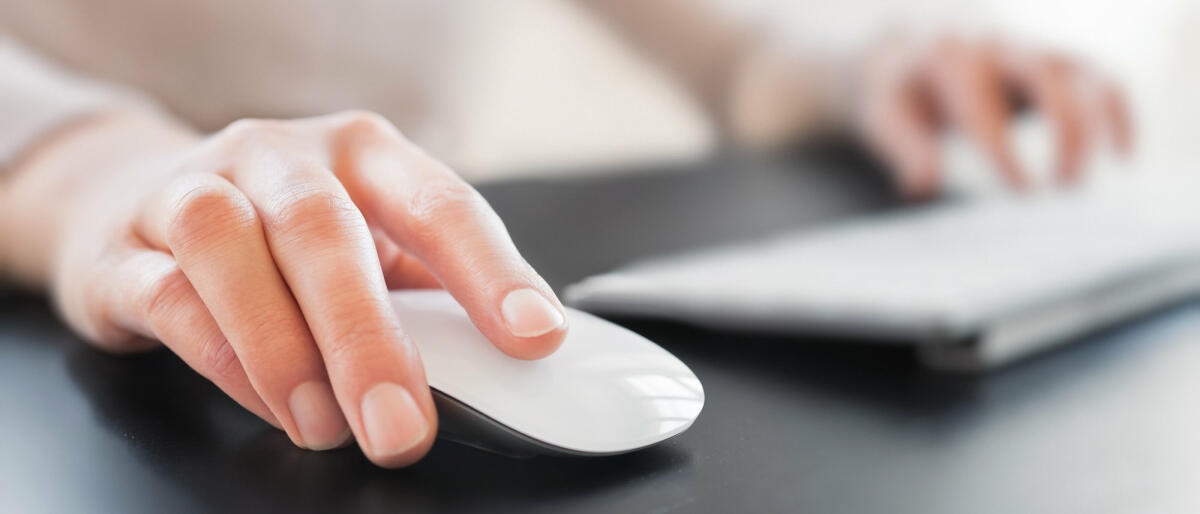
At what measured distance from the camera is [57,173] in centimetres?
46

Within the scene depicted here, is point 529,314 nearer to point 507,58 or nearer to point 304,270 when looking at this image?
point 304,270

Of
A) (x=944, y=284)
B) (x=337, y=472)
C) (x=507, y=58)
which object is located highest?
(x=507, y=58)

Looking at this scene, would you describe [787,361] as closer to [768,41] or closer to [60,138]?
[60,138]

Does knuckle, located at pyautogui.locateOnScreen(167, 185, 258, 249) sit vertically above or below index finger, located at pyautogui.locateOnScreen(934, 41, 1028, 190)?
below

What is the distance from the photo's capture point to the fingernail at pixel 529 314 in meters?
0.21

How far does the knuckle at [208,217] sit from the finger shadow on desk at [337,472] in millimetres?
55

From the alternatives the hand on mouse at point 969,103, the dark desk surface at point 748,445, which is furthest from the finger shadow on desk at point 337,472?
the hand on mouse at point 969,103

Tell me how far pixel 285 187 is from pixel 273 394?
56 mm

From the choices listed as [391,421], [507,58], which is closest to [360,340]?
[391,421]

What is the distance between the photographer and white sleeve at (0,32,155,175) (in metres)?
0.49

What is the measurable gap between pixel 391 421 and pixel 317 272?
1.8 inches

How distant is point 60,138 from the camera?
0.49m

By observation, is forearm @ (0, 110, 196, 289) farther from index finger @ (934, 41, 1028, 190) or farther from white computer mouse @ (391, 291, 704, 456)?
index finger @ (934, 41, 1028, 190)

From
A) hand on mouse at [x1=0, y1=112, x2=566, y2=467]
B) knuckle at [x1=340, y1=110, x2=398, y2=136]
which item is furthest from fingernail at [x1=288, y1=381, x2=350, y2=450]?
knuckle at [x1=340, y1=110, x2=398, y2=136]
